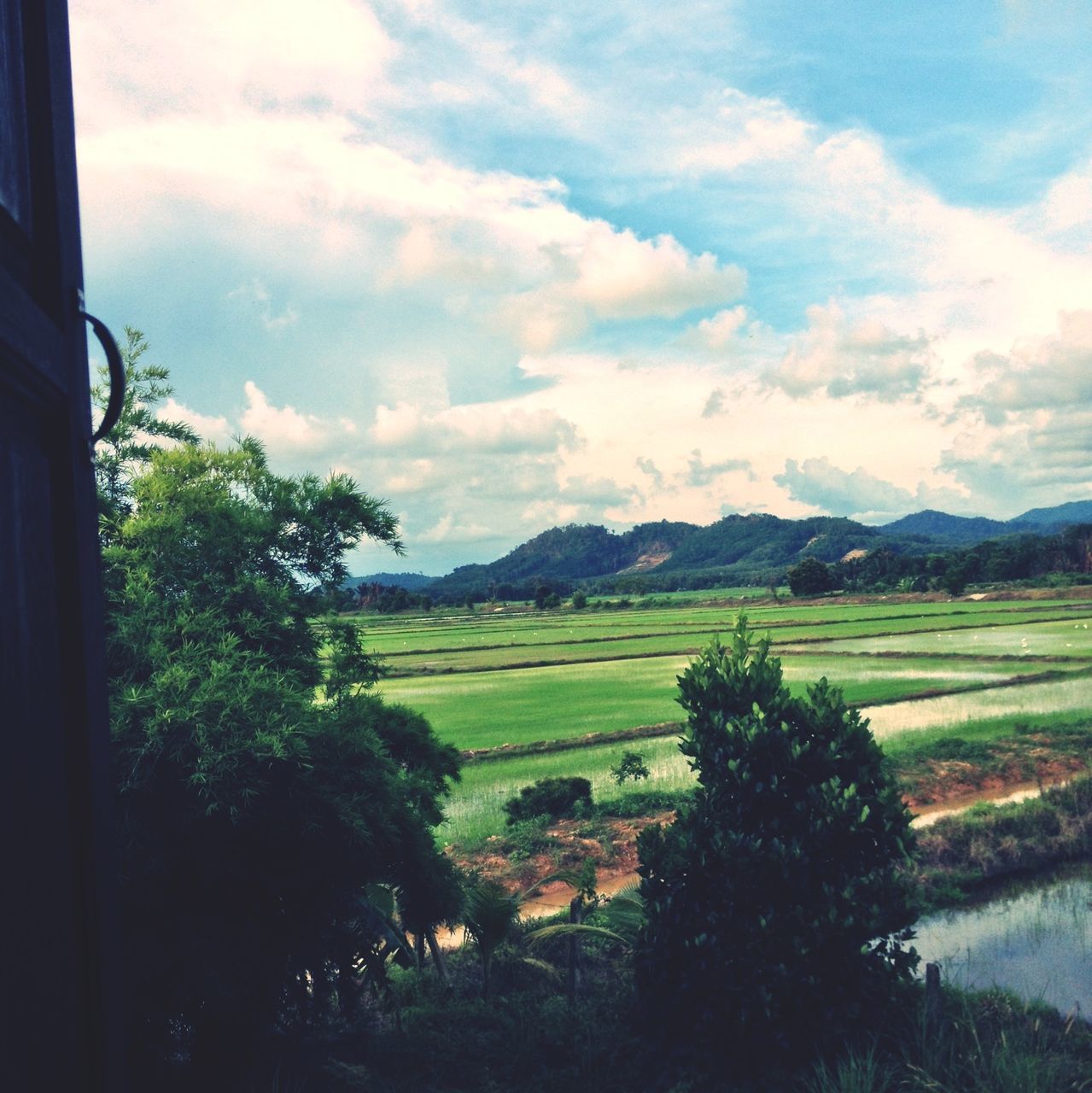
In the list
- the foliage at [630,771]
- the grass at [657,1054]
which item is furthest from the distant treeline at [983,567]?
the grass at [657,1054]

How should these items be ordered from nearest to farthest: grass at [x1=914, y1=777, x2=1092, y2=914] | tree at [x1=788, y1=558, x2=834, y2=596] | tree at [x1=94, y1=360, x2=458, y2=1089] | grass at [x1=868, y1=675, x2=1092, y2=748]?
tree at [x1=94, y1=360, x2=458, y2=1089] → grass at [x1=914, y1=777, x2=1092, y2=914] → grass at [x1=868, y1=675, x2=1092, y2=748] → tree at [x1=788, y1=558, x2=834, y2=596]

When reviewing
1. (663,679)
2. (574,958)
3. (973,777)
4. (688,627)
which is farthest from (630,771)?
(688,627)

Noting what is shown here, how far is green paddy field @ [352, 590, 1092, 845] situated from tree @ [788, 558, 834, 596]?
21192mm

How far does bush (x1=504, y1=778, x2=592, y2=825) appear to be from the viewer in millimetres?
16156

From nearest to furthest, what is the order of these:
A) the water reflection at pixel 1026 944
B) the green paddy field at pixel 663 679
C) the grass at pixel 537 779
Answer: the water reflection at pixel 1026 944 → the grass at pixel 537 779 → the green paddy field at pixel 663 679

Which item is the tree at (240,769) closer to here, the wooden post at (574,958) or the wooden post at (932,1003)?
the wooden post at (574,958)

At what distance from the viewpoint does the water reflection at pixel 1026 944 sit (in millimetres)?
10156

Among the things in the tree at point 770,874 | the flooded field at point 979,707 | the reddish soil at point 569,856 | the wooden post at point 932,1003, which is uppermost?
the tree at point 770,874

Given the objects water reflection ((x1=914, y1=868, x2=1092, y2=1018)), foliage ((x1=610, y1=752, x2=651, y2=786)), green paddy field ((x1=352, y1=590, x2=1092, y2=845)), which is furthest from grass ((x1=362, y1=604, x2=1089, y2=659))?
water reflection ((x1=914, y1=868, x2=1092, y2=1018))

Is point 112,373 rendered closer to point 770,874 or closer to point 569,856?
point 770,874

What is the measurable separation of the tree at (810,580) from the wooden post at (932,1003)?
8480 centimetres

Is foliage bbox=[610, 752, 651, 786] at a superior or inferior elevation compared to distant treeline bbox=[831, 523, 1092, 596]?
inferior

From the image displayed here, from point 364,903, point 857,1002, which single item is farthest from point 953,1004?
point 364,903

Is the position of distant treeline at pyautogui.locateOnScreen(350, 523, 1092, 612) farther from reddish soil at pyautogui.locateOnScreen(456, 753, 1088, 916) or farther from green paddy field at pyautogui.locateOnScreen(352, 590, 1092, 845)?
reddish soil at pyautogui.locateOnScreen(456, 753, 1088, 916)
